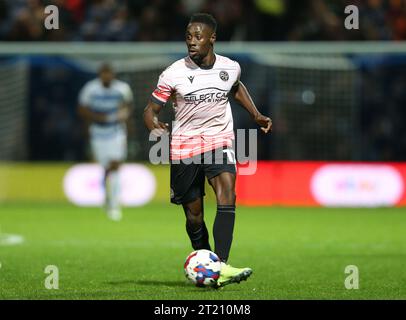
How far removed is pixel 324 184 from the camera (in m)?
19.9

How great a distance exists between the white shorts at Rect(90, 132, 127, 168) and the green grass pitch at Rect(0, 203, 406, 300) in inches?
37.3

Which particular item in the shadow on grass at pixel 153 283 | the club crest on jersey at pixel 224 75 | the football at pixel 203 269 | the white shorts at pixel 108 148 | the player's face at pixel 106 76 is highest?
the player's face at pixel 106 76

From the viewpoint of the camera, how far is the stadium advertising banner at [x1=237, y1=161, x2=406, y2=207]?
64.3ft

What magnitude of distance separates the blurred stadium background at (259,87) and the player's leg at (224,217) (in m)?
9.49

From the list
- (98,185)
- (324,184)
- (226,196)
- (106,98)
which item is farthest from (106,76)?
(226,196)

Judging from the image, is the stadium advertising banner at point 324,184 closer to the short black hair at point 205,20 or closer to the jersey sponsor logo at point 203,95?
the jersey sponsor logo at point 203,95

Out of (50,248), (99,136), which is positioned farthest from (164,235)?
(99,136)

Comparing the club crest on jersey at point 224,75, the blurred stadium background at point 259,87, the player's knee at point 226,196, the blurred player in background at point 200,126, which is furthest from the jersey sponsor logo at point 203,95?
the blurred stadium background at point 259,87

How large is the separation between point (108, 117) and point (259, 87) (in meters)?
3.94

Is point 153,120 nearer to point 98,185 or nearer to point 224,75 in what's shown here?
point 224,75

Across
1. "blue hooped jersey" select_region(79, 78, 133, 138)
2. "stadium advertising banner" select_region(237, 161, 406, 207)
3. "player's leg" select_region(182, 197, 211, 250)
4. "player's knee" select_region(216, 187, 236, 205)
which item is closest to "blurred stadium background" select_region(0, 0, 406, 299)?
"stadium advertising banner" select_region(237, 161, 406, 207)

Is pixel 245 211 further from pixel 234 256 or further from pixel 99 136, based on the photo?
pixel 234 256

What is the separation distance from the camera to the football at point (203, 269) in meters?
8.63

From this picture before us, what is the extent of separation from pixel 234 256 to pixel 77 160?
10.2 m
